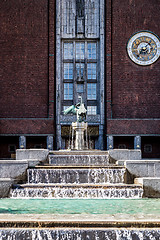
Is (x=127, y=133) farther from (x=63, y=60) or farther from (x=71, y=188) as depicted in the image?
(x=71, y=188)

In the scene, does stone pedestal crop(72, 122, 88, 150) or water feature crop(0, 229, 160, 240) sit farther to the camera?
stone pedestal crop(72, 122, 88, 150)

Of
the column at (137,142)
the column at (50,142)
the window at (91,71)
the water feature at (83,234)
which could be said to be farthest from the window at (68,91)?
the water feature at (83,234)

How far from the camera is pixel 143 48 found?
3472 centimetres

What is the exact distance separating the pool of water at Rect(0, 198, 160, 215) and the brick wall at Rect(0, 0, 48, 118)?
2397 cm

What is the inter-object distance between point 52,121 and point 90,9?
12.5 meters

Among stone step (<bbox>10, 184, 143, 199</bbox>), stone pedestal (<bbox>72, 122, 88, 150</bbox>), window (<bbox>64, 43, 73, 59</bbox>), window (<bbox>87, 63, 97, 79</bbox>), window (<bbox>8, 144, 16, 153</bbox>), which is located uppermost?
window (<bbox>64, 43, 73, 59</bbox>)

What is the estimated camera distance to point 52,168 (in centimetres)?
1337

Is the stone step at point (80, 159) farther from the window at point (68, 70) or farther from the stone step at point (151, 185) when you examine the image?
the window at point (68, 70)

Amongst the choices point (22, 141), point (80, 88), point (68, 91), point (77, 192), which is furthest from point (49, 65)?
point (77, 192)

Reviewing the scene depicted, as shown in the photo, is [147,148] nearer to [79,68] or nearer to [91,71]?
[91,71]

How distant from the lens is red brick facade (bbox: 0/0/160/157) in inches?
1336

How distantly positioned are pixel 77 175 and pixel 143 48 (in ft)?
81.4

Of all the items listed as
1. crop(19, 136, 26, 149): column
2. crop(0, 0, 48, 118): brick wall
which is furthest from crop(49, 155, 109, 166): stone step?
crop(0, 0, 48, 118): brick wall

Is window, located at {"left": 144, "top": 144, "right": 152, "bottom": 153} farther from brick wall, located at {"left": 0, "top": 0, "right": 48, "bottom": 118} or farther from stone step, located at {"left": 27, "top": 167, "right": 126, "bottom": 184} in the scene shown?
stone step, located at {"left": 27, "top": 167, "right": 126, "bottom": 184}
